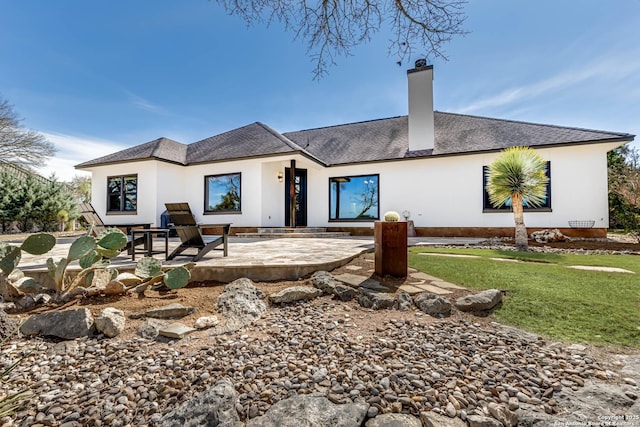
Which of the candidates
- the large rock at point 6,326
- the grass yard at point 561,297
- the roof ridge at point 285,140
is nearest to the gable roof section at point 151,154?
the roof ridge at point 285,140

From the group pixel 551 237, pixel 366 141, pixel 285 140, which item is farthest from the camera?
pixel 366 141

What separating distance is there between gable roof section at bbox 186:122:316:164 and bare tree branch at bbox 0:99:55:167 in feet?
36.8

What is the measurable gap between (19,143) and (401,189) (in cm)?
2314

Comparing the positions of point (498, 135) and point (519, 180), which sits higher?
point (498, 135)

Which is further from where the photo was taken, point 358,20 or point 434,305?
point 358,20

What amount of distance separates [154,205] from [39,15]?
6.82 meters

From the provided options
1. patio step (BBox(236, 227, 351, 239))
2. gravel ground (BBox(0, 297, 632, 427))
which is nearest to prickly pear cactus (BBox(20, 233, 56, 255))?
gravel ground (BBox(0, 297, 632, 427))

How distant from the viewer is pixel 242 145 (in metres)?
12.6

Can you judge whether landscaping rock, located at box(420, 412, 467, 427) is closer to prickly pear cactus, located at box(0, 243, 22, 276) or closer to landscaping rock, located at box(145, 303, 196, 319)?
landscaping rock, located at box(145, 303, 196, 319)

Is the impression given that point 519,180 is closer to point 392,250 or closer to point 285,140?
point 392,250

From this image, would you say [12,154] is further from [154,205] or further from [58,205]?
[154,205]

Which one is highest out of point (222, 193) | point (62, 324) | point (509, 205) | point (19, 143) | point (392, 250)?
point (19, 143)

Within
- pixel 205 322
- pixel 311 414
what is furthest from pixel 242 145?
pixel 311 414

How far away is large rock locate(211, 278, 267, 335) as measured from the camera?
8.78ft
